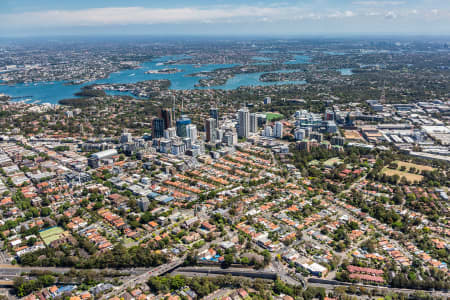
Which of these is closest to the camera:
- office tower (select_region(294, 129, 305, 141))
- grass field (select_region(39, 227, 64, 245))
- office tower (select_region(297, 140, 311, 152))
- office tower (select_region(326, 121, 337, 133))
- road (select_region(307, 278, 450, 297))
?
road (select_region(307, 278, 450, 297))

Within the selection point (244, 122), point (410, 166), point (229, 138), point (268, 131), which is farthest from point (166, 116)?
point (410, 166)

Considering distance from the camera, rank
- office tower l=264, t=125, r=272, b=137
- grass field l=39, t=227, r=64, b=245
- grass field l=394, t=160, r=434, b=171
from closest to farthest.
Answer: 1. grass field l=39, t=227, r=64, b=245
2. grass field l=394, t=160, r=434, b=171
3. office tower l=264, t=125, r=272, b=137

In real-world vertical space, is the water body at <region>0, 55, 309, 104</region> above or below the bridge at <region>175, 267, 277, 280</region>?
above

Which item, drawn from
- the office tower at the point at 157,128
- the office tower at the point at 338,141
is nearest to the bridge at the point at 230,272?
the office tower at the point at 157,128

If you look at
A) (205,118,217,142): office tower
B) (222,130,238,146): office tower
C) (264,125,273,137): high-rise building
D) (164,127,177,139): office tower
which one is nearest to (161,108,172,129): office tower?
(164,127,177,139): office tower

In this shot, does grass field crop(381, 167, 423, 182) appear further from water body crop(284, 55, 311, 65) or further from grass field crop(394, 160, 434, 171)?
water body crop(284, 55, 311, 65)

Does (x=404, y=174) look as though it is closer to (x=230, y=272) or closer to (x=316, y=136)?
(x=316, y=136)
